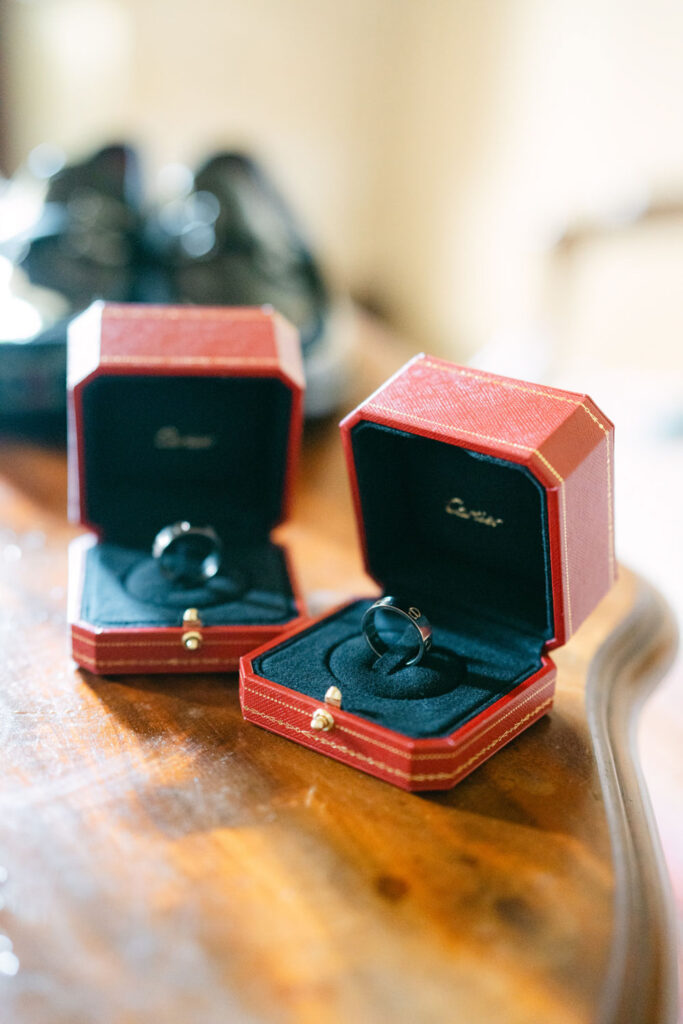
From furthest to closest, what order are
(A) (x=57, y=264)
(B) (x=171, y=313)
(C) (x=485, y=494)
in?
(A) (x=57, y=264)
(B) (x=171, y=313)
(C) (x=485, y=494)

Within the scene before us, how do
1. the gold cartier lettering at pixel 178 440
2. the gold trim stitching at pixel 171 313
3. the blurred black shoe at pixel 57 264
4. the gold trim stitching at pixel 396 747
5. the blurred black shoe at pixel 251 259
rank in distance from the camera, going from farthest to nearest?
the blurred black shoe at pixel 251 259, the blurred black shoe at pixel 57 264, the gold cartier lettering at pixel 178 440, the gold trim stitching at pixel 171 313, the gold trim stitching at pixel 396 747

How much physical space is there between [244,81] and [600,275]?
1411 millimetres

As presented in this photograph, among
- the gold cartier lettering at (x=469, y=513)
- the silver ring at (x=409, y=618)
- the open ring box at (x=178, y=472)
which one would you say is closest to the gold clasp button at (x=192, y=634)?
the open ring box at (x=178, y=472)

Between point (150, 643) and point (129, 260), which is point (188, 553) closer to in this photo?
point (150, 643)

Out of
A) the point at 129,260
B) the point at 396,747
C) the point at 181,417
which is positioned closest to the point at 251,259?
the point at 129,260

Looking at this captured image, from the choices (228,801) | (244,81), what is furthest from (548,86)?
(228,801)

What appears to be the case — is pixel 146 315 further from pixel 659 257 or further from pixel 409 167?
pixel 409 167

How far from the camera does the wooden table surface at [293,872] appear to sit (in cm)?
58

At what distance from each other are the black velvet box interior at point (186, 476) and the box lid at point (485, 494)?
0.14 meters

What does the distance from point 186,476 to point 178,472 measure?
0.04 ft

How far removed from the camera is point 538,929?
0.64 m

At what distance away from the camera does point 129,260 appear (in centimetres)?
191

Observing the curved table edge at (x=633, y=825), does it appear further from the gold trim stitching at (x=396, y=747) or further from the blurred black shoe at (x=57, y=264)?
the blurred black shoe at (x=57, y=264)

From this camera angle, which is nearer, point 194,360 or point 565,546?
point 565,546
